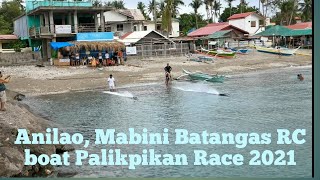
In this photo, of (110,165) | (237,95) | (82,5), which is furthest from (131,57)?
(110,165)

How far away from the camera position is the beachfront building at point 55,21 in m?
7.78

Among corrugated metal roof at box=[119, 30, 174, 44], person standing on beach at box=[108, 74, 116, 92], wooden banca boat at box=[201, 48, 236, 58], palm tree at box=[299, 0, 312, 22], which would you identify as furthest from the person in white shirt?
palm tree at box=[299, 0, 312, 22]

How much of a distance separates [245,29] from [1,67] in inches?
180

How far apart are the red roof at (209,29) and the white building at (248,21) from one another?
21 centimetres

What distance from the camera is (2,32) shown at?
7.62 metres

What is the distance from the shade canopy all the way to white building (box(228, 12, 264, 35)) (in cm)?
11

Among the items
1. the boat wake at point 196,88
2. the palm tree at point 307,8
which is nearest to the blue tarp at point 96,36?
the boat wake at point 196,88

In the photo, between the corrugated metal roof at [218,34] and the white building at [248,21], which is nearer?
the white building at [248,21]

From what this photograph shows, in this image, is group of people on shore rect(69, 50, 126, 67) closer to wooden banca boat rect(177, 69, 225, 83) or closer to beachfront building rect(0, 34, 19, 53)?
beachfront building rect(0, 34, 19, 53)

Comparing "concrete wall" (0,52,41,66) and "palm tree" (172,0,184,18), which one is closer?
"palm tree" (172,0,184,18)

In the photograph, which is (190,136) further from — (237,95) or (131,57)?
(131,57)

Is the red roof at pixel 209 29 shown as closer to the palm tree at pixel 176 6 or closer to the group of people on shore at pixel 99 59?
the palm tree at pixel 176 6

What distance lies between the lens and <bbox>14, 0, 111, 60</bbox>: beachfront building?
778cm

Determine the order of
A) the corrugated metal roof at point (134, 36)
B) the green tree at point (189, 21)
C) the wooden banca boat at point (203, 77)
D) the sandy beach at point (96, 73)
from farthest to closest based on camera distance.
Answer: the wooden banca boat at point (203, 77) → the corrugated metal roof at point (134, 36) → the sandy beach at point (96, 73) → the green tree at point (189, 21)
